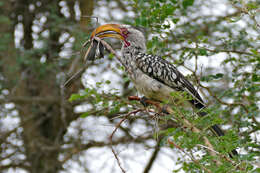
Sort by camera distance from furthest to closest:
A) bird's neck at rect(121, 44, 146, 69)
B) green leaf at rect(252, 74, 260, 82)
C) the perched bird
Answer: bird's neck at rect(121, 44, 146, 69) < the perched bird < green leaf at rect(252, 74, 260, 82)

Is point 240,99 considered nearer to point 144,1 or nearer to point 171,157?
point 144,1

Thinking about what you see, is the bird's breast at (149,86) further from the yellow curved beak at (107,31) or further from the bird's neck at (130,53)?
the yellow curved beak at (107,31)

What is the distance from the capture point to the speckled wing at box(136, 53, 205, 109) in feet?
9.27

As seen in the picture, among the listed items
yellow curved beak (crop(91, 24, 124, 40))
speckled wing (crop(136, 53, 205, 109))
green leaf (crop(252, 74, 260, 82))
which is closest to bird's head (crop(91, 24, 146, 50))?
yellow curved beak (crop(91, 24, 124, 40))

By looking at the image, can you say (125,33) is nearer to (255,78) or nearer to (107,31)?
(107,31)

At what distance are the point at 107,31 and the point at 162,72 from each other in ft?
1.80

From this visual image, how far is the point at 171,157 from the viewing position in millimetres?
4168

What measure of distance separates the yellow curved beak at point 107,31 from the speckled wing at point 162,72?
0.28 metres

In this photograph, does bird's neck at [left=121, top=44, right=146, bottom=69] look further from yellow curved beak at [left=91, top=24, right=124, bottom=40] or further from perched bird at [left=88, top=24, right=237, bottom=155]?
yellow curved beak at [left=91, top=24, right=124, bottom=40]

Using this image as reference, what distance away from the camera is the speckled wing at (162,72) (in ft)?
9.27

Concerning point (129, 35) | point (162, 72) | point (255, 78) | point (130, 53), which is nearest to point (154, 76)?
point (162, 72)

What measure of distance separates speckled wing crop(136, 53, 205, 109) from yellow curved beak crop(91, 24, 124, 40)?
0.91 feet

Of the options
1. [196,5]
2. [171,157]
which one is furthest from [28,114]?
[196,5]

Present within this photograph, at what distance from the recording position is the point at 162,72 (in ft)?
9.38
